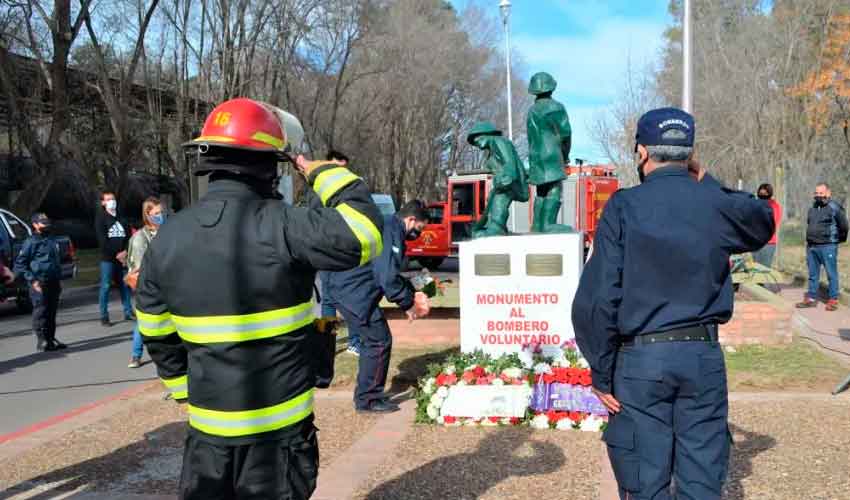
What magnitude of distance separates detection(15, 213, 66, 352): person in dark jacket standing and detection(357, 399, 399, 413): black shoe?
522 cm

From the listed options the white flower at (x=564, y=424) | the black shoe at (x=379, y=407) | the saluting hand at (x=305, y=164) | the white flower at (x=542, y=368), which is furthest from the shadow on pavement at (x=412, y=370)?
the saluting hand at (x=305, y=164)

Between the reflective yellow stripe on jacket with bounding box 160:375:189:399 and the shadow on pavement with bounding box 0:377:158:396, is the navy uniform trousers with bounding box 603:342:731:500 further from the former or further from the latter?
the shadow on pavement with bounding box 0:377:158:396

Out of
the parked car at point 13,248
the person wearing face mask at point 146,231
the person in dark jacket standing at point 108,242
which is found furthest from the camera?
the parked car at point 13,248

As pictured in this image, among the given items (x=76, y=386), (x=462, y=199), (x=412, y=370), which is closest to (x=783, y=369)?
(x=412, y=370)

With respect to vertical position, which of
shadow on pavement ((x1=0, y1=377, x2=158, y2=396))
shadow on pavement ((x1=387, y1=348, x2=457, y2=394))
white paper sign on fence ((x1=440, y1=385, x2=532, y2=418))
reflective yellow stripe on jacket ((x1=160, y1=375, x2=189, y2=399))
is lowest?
shadow on pavement ((x1=0, y1=377, x2=158, y2=396))

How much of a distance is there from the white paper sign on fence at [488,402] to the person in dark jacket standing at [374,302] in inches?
28.5

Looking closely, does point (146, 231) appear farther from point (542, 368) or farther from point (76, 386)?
point (542, 368)

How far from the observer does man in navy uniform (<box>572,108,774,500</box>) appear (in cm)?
277

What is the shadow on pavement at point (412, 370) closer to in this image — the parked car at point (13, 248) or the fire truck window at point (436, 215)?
the parked car at point (13, 248)

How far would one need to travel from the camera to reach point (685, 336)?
2.79 meters

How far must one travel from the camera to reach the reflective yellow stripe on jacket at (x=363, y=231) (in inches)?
93.9

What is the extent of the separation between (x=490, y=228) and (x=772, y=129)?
1530 cm

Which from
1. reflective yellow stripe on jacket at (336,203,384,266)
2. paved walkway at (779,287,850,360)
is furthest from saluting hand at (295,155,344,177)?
paved walkway at (779,287,850,360)

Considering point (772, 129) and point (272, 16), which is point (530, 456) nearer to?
point (772, 129)
